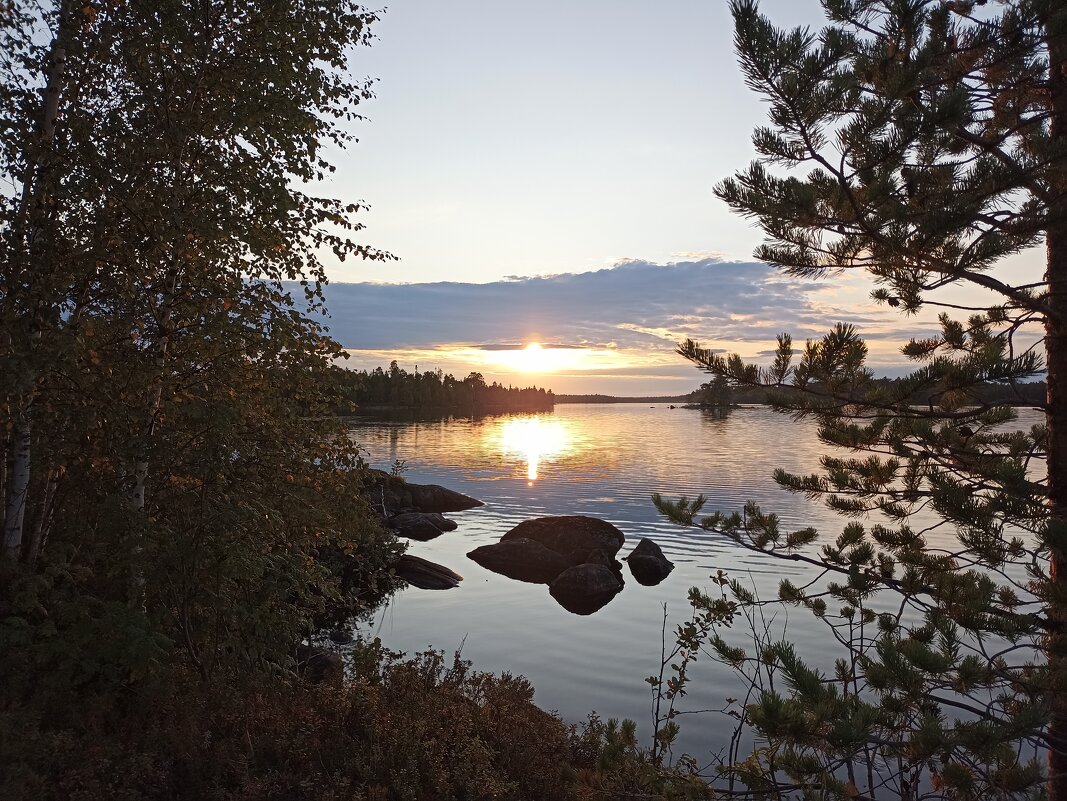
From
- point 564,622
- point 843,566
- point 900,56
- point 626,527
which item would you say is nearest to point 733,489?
point 626,527

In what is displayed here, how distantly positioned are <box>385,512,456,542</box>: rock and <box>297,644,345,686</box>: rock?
1701 centimetres

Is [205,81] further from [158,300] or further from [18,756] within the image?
[18,756]

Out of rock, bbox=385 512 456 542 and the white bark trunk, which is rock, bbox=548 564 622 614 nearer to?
rock, bbox=385 512 456 542

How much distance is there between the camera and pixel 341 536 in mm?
9648

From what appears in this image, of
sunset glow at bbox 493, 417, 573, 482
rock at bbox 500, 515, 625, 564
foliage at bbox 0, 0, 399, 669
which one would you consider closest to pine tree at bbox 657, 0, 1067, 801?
foliage at bbox 0, 0, 399, 669

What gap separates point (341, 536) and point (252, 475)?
171 centimetres

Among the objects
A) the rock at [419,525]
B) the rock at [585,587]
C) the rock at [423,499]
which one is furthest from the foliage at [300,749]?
the rock at [423,499]

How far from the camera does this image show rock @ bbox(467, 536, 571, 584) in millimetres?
23938

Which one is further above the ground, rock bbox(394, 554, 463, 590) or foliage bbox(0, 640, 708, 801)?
foliage bbox(0, 640, 708, 801)

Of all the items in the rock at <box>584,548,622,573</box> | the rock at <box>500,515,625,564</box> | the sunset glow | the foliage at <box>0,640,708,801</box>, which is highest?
the foliage at <box>0,640,708,801</box>

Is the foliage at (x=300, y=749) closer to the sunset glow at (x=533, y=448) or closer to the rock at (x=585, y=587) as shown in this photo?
the rock at (x=585, y=587)

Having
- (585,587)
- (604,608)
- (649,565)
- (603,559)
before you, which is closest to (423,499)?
(603,559)

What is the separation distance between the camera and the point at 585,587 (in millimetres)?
21562

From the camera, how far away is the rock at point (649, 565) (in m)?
23.3
